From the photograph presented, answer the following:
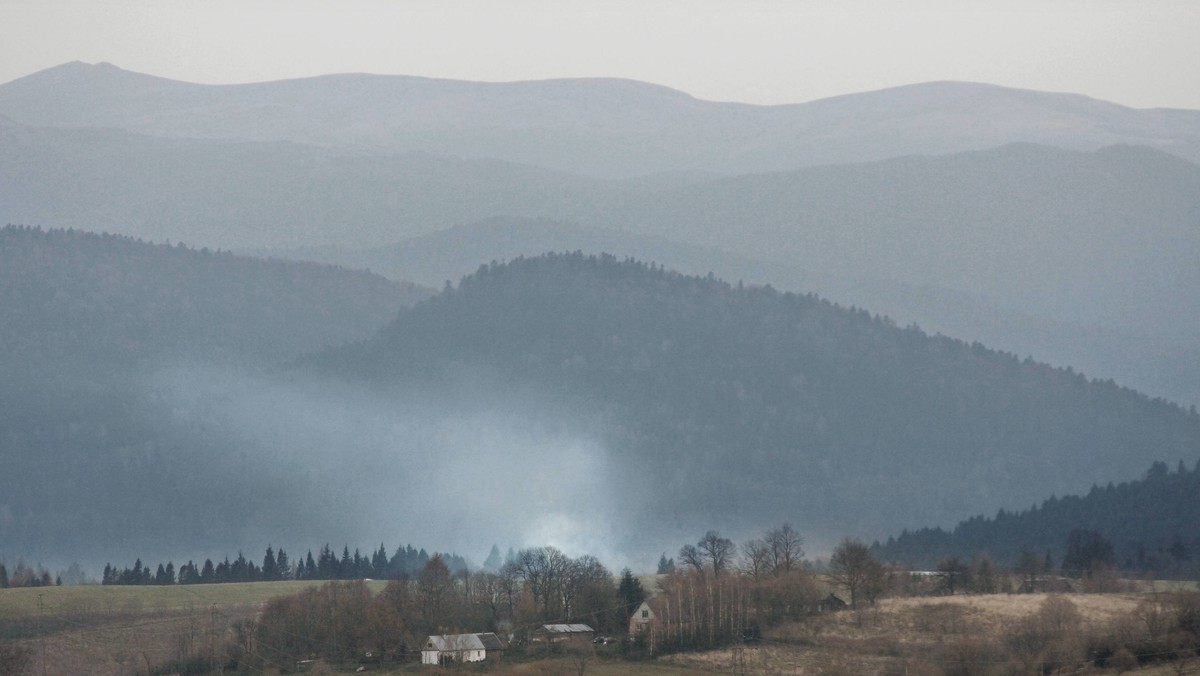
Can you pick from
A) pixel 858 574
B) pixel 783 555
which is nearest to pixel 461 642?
pixel 858 574

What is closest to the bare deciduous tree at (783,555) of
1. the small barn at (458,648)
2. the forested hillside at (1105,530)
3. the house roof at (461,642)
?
the forested hillside at (1105,530)

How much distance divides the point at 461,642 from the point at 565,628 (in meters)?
9.43

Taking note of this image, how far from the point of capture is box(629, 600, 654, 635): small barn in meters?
114

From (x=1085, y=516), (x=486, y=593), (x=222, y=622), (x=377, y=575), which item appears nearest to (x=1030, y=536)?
(x=1085, y=516)

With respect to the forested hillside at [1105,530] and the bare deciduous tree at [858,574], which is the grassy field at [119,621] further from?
the forested hillside at [1105,530]

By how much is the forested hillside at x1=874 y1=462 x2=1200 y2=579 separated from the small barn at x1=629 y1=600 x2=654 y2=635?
4956 centimetres

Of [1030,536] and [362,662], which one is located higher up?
[1030,536]

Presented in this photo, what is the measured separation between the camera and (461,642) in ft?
361

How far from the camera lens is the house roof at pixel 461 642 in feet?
360

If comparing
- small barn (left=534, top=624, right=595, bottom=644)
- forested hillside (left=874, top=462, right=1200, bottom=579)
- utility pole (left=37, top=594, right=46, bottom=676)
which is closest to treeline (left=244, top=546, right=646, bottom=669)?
small barn (left=534, top=624, right=595, bottom=644)

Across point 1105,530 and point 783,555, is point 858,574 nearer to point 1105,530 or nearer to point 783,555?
point 783,555

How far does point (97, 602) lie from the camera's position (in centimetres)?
13425

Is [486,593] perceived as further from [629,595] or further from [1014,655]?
[1014,655]

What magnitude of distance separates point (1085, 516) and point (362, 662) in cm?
9945
